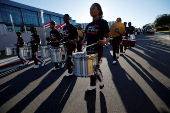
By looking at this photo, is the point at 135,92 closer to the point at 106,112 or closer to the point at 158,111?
the point at 158,111

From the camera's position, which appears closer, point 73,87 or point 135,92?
point 135,92

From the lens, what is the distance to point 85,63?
6.70 feet

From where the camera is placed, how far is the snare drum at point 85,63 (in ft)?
6.64

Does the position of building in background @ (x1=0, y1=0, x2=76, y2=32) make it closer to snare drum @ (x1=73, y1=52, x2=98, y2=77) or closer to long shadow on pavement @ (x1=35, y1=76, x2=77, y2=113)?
long shadow on pavement @ (x1=35, y1=76, x2=77, y2=113)

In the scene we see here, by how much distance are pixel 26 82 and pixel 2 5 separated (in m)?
32.6

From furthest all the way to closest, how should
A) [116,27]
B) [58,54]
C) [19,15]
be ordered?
1. [19,15]
2. [116,27]
3. [58,54]

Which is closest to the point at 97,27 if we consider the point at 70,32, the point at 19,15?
the point at 70,32

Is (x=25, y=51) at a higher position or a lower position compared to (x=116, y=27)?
lower

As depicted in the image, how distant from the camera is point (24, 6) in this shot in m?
29.4

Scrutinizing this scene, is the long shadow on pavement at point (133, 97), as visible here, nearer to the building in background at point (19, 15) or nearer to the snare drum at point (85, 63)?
the snare drum at point (85, 63)

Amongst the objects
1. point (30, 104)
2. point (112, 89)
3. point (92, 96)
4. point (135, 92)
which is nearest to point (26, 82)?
point (30, 104)

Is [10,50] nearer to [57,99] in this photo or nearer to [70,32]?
[70,32]

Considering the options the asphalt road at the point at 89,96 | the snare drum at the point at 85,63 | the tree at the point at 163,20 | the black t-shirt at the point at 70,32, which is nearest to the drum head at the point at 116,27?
the black t-shirt at the point at 70,32

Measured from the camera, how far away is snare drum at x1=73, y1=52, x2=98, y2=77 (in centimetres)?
202
